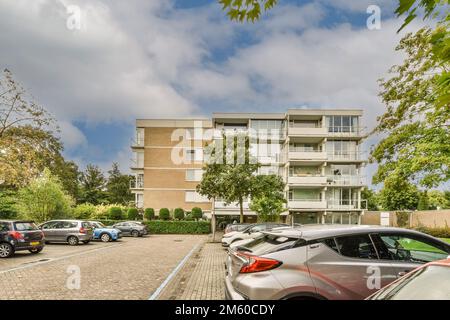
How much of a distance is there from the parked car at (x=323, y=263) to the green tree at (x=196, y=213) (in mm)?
36287

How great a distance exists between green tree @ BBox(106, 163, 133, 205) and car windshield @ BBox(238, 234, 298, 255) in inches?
2605

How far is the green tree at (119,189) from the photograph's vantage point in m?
69.8

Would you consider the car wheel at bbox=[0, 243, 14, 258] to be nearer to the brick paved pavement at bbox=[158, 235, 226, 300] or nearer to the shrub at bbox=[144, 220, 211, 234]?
the brick paved pavement at bbox=[158, 235, 226, 300]

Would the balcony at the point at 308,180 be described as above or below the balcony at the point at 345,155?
below

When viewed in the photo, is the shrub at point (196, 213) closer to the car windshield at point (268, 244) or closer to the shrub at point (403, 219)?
the shrub at point (403, 219)

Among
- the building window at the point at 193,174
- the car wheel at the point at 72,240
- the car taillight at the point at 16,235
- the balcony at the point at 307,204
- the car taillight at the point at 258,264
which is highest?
the building window at the point at 193,174

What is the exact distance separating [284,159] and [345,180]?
24.4 feet

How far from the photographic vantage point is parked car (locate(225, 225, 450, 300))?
4395 millimetres

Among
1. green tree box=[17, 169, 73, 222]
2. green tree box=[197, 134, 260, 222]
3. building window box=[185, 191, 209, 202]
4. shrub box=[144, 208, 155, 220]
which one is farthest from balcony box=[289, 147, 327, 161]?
green tree box=[17, 169, 73, 222]

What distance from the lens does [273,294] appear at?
431 centimetres

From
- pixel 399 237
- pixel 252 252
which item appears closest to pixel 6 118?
Answer: pixel 252 252

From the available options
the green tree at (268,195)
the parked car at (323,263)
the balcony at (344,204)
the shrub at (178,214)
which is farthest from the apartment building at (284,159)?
the parked car at (323,263)
